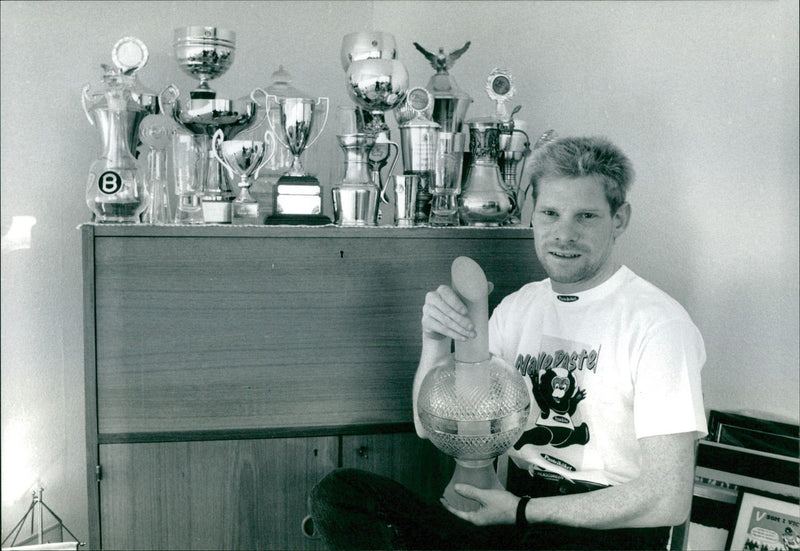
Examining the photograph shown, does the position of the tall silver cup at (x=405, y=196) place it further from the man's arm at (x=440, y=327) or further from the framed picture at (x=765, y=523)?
the framed picture at (x=765, y=523)

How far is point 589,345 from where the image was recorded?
1461 millimetres

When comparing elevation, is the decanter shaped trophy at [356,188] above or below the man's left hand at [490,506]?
above

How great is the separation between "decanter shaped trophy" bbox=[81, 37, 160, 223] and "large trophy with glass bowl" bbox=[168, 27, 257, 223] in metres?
0.10

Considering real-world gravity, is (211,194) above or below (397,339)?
above

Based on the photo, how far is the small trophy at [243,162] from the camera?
1784 mm

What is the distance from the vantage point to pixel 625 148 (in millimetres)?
2182

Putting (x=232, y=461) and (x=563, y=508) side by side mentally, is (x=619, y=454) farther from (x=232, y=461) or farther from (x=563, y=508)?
(x=232, y=461)

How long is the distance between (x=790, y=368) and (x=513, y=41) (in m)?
1.26

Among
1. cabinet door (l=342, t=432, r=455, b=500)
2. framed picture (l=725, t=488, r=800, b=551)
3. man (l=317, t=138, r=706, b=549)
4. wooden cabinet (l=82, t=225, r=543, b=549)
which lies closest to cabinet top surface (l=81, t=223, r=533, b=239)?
wooden cabinet (l=82, t=225, r=543, b=549)

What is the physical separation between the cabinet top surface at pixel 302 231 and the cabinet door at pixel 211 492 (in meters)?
0.47

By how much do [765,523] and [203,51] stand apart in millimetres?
1727

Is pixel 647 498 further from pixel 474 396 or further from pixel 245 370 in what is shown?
pixel 245 370

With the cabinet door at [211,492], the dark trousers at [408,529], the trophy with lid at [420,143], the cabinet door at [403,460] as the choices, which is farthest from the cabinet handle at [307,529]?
the trophy with lid at [420,143]

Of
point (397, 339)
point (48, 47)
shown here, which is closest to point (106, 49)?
point (48, 47)
